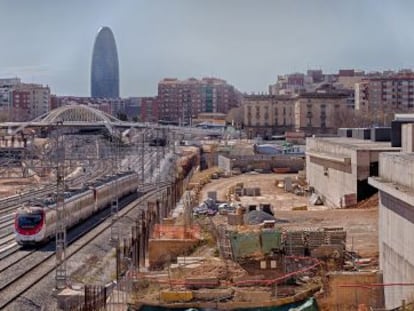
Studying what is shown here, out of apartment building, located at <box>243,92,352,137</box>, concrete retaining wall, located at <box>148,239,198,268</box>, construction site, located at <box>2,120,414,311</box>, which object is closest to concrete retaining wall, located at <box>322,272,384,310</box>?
construction site, located at <box>2,120,414,311</box>

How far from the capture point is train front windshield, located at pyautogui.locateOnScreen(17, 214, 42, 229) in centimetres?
2064

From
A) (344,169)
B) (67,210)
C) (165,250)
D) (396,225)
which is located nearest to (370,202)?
(344,169)

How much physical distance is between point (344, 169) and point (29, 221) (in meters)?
9.74

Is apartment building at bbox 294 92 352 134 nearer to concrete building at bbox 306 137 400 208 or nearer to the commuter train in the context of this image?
concrete building at bbox 306 137 400 208

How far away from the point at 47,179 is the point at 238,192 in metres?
20.5

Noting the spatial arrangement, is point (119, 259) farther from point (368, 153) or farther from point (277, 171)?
point (277, 171)

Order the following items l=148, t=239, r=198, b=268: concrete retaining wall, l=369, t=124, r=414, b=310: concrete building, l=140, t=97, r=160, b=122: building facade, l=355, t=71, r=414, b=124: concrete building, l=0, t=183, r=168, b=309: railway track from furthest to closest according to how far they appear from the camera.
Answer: l=140, t=97, r=160, b=122: building facade, l=355, t=71, r=414, b=124: concrete building, l=148, t=239, r=198, b=268: concrete retaining wall, l=0, t=183, r=168, b=309: railway track, l=369, t=124, r=414, b=310: concrete building

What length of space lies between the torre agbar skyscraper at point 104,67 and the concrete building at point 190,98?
5587 centimetres

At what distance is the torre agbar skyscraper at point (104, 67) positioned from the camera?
181750 millimetres

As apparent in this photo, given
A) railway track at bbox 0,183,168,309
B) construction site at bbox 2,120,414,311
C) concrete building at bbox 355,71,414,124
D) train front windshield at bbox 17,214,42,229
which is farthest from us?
concrete building at bbox 355,71,414,124

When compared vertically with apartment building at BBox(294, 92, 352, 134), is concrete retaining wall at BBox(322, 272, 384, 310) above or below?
below

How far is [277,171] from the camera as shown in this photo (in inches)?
1877

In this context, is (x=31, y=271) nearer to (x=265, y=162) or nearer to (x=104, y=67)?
(x=265, y=162)

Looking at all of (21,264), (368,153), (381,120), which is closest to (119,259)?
(21,264)
